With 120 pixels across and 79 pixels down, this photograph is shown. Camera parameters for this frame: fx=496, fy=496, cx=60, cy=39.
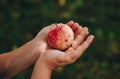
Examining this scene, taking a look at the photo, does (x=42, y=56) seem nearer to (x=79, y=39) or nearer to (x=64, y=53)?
(x=64, y=53)

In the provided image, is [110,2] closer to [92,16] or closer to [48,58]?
[92,16]

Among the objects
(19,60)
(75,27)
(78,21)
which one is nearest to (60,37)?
(75,27)

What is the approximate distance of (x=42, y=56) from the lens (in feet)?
7.34

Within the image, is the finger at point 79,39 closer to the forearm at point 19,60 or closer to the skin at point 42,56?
the skin at point 42,56

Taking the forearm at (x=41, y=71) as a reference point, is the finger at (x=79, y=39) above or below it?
above

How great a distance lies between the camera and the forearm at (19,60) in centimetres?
241

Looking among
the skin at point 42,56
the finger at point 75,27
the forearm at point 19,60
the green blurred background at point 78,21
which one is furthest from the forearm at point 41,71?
the green blurred background at point 78,21

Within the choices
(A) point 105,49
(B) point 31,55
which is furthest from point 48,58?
(A) point 105,49

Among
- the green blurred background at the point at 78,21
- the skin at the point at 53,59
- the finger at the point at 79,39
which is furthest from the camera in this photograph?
the green blurred background at the point at 78,21

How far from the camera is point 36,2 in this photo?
394 centimetres

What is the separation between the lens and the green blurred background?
3855 millimetres

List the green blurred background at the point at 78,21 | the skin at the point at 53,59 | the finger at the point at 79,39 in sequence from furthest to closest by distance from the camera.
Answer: the green blurred background at the point at 78,21, the finger at the point at 79,39, the skin at the point at 53,59

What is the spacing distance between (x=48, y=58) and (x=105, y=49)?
184cm

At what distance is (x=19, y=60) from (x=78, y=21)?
1578mm
